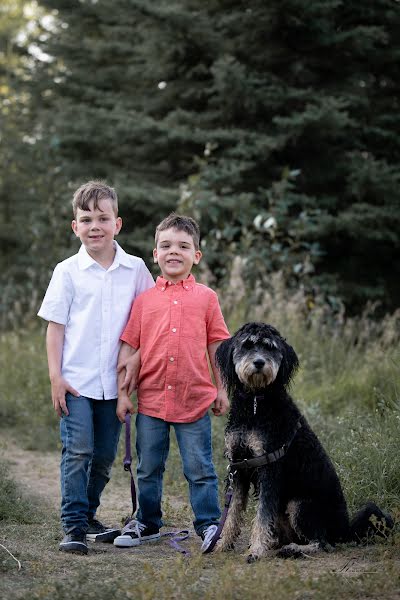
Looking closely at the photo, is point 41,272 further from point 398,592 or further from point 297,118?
point 398,592

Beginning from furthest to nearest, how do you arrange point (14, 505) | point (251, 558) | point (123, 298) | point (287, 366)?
point (14, 505) → point (123, 298) → point (287, 366) → point (251, 558)

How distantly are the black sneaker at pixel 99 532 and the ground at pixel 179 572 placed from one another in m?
0.08

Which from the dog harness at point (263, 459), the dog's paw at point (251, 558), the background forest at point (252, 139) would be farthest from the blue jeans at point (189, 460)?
the background forest at point (252, 139)

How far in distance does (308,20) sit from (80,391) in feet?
29.6

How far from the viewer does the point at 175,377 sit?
199 inches

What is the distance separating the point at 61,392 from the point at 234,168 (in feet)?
25.6

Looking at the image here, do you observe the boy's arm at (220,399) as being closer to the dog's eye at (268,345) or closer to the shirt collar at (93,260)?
the dog's eye at (268,345)

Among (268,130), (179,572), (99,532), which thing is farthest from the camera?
(268,130)

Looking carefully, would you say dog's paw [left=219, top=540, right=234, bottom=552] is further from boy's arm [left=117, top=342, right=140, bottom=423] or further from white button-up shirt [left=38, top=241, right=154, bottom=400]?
white button-up shirt [left=38, top=241, right=154, bottom=400]

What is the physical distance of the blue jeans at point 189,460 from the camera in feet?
16.7

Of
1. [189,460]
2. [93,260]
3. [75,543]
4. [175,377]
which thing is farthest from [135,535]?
[93,260]

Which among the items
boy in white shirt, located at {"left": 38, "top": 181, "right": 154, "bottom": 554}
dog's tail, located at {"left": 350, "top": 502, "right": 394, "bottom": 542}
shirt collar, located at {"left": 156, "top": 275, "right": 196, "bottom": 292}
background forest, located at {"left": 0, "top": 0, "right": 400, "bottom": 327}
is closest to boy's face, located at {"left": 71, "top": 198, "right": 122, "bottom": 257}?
boy in white shirt, located at {"left": 38, "top": 181, "right": 154, "bottom": 554}

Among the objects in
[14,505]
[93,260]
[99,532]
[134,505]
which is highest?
[93,260]

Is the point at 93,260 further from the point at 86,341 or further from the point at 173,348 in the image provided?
the point at 173,348
